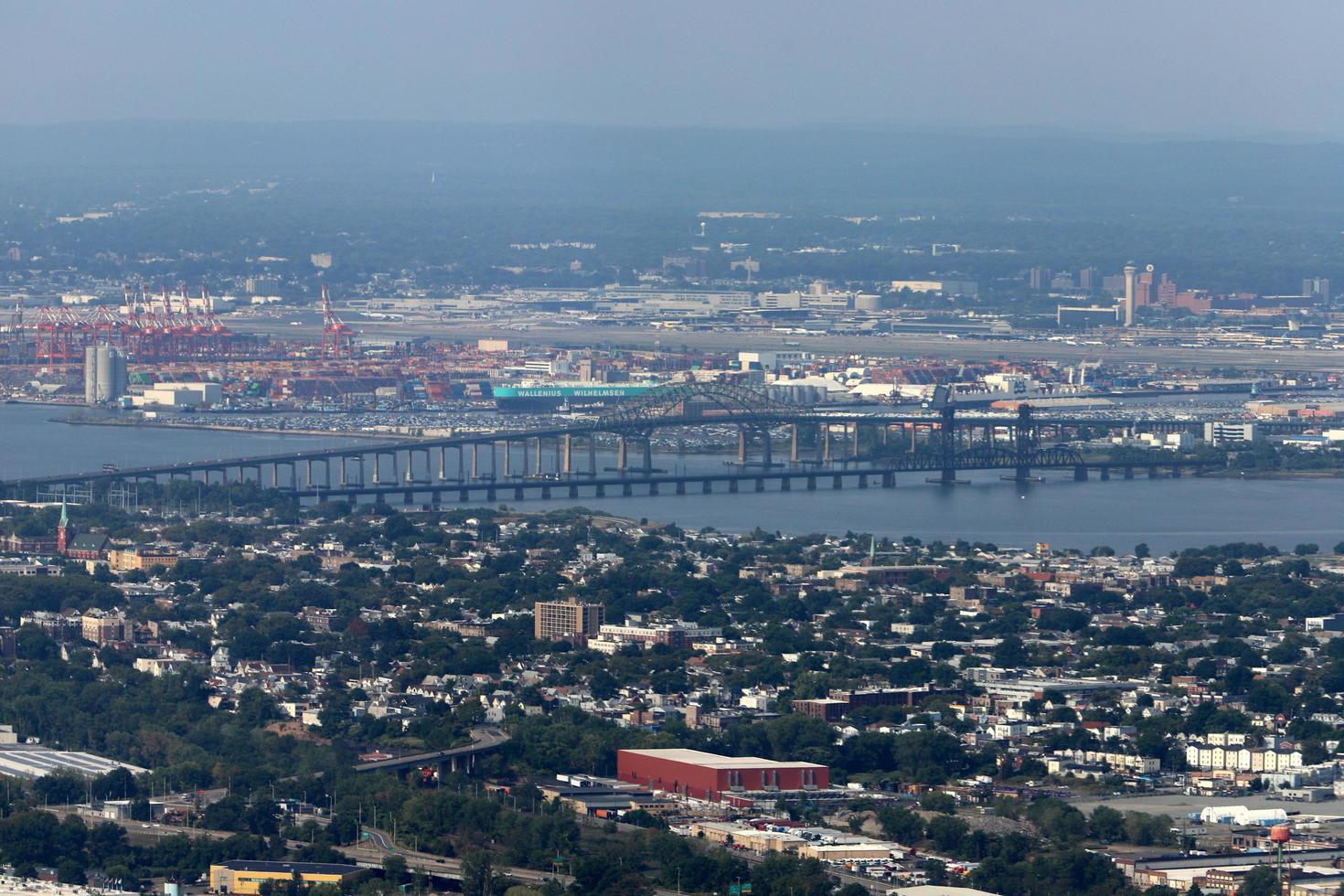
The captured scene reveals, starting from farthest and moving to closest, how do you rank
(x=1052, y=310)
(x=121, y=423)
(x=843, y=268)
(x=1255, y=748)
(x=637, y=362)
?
(x=843, y=268), (x=1052, y=310), (x=637, y=362), (x=121, y=423), (x=1255, y=748)

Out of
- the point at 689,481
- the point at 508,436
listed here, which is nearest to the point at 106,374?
the point at 508,436

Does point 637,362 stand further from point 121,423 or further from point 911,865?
point 911,865

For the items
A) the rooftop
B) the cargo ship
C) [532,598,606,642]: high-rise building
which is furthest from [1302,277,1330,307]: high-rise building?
the rooftop

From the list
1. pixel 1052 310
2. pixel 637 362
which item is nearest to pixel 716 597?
pixel 637 362

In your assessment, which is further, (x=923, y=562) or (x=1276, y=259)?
(x=1276, y=259)

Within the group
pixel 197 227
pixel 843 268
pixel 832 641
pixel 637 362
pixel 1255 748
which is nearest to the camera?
pixel 1255 748

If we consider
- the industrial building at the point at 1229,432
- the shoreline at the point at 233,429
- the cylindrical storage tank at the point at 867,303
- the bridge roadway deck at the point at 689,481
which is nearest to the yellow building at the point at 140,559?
the bridge roadway deck at the point at 689,481
